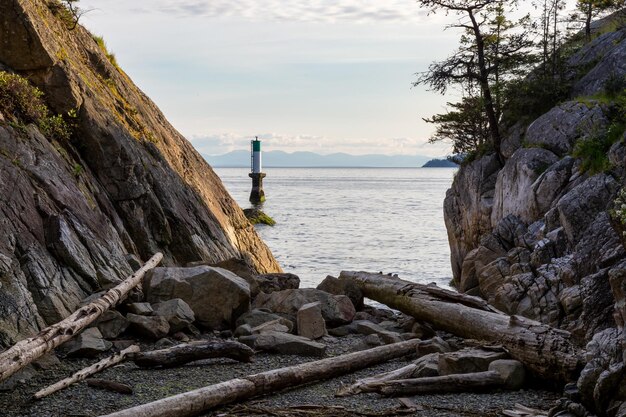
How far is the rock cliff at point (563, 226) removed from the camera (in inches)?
384

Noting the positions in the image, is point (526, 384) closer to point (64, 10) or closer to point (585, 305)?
point (585, 305)

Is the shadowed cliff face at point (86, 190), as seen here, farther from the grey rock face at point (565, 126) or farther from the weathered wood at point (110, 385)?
the grey rock face at point (565, 126)

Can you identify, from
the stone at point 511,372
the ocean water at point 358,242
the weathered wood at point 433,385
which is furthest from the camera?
the ocean water at point 358,242

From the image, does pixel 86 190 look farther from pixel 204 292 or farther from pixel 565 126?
pixel 565 126

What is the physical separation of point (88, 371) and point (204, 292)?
426cm

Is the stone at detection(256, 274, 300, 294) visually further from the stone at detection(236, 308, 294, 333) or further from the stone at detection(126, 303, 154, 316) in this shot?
the stone at detection(126, 303, 154, 316)

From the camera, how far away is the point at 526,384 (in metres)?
11.5

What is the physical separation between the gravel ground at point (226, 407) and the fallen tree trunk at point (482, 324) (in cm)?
53

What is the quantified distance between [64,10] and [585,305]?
18.8m

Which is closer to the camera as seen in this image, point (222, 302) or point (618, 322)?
point (618, 322)

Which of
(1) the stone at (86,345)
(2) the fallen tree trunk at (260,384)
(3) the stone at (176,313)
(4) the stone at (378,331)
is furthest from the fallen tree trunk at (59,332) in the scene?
(4) the stone at (378,331)

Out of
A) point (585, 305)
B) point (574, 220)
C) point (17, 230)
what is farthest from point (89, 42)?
point (585, 305)

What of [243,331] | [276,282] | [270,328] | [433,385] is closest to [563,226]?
[276,282]

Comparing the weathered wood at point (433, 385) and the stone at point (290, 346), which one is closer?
the weathered wood at point (433, 385)
